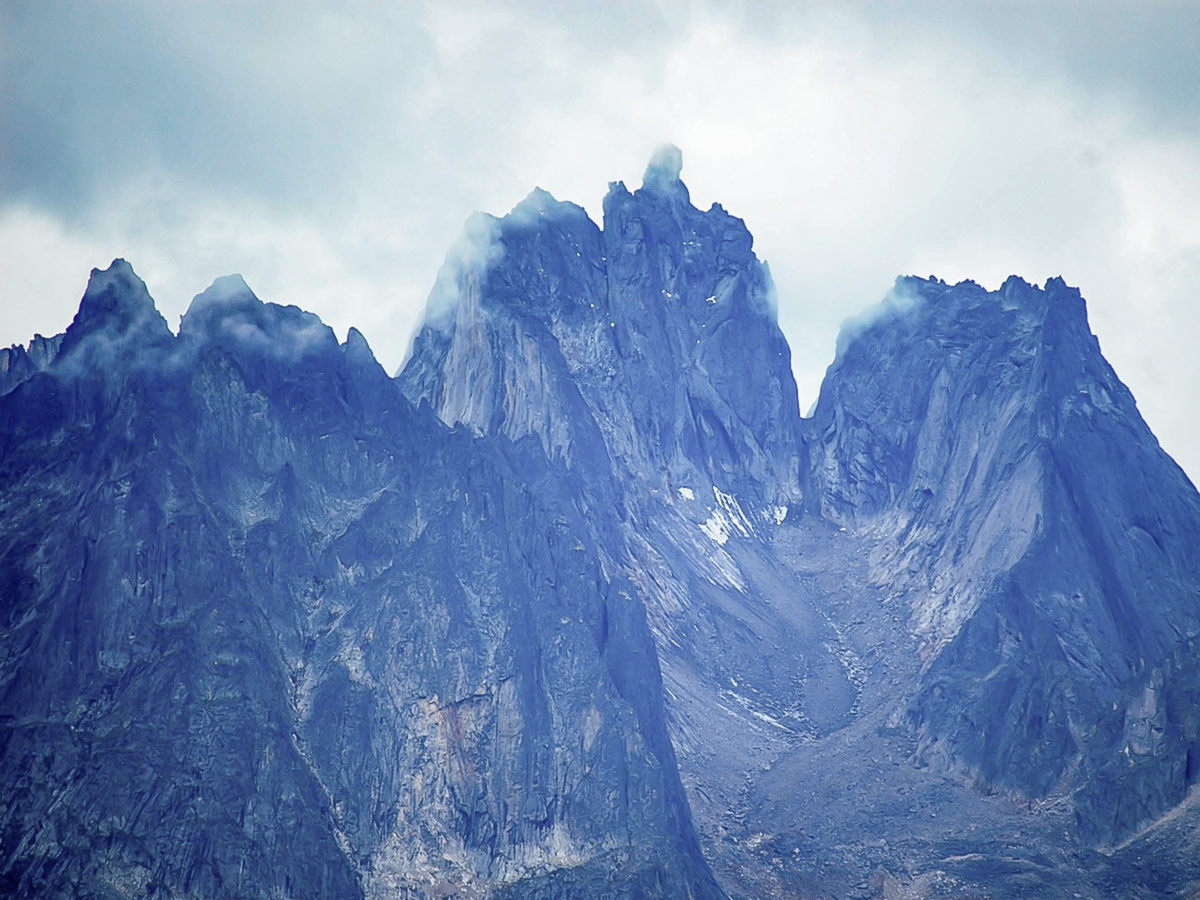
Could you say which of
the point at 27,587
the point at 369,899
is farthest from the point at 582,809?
the point at 27,587

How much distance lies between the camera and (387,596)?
178250 millimetres

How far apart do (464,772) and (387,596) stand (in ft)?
81.2

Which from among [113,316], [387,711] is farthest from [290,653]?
[113,316]

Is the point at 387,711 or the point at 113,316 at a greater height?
the point at 113,316

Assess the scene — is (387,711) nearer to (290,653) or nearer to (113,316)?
(290,653)

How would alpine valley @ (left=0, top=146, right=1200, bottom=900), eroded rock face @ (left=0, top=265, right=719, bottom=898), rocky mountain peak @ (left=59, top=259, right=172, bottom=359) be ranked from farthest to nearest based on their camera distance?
1. rocky mountain peak @ (left=59, top=259, right=172, bottom=359)
2. alpine valley @ (left=0, top=146, right=1200, bottom=900)
3. eroded rock face @ (left=0, top=265, right=719, bottom=898)

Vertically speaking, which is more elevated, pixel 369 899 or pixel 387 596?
pixel 387 596

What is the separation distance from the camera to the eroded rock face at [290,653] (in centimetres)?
14900

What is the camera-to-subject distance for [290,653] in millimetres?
171500

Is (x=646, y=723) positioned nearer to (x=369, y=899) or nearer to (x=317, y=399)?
(x=369, y=899)

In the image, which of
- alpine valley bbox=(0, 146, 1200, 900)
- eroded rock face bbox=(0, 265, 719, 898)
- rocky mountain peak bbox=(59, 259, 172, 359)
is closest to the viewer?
eroded rock face bbox=(0, 265, 719, 898)

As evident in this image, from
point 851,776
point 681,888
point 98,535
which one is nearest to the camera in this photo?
Answer: point 681,888

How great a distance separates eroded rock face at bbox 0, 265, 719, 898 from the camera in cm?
14900

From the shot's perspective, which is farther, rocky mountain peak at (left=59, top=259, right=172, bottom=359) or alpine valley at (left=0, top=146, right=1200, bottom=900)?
rocky mountain peak at (left=59, top=259, right=172, bottom=359)
